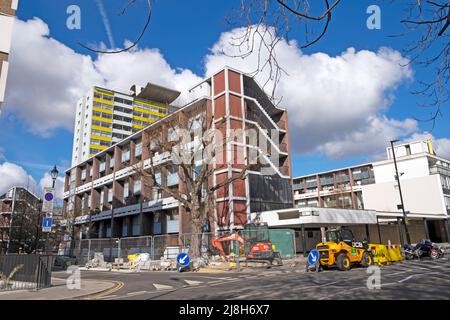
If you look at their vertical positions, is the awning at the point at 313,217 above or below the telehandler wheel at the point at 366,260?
above

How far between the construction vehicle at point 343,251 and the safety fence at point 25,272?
12.8 meters

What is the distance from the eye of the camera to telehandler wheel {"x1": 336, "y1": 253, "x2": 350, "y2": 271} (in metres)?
17.1

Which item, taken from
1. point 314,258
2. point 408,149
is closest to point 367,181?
point 408,149

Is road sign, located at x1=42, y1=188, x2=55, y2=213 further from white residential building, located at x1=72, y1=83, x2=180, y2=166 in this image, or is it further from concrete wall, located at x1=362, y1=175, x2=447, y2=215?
white residential building, located at x1=72, y1=83, x2=180, y2=166

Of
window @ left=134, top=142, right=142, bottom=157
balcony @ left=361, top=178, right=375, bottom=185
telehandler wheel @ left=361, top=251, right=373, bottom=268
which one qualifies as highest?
window @ left=134, top=142, right=142, bottom=157

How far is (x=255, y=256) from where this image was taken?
23031 millimetres

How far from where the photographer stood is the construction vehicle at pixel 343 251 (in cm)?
1730

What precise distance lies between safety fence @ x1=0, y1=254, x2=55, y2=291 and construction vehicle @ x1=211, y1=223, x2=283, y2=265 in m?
13.2

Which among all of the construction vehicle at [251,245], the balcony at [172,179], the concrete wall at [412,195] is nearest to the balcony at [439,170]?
the concrete wall at [412,195]

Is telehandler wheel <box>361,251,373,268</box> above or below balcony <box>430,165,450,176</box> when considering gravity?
below

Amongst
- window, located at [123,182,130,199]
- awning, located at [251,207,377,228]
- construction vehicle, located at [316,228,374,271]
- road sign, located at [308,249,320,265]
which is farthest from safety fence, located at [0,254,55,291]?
window, located at [123,182,130,199]

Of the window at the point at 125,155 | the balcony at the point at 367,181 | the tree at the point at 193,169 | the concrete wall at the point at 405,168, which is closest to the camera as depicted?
the tree at the point at 193,169

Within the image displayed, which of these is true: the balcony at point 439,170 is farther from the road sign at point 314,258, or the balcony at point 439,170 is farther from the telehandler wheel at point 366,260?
the road sign at point 314,258
